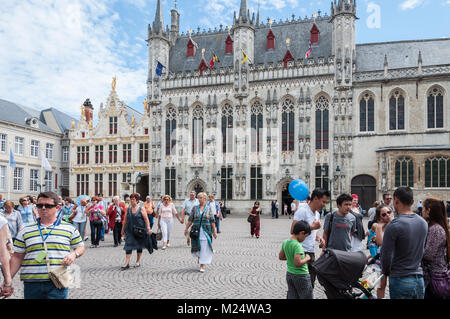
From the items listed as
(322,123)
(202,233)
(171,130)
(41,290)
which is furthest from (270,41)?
(41,290)

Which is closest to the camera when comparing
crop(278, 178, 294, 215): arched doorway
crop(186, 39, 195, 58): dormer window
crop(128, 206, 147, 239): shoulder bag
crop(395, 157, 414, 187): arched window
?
crop(128, 206, 147, 239): shoulder bag

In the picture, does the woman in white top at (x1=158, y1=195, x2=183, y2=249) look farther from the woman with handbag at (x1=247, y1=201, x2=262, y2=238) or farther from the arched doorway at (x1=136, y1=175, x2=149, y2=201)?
the arched doorway at (x1=136, y1=175, x2=149, y2=201)

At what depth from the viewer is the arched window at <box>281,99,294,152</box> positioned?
3597 cm

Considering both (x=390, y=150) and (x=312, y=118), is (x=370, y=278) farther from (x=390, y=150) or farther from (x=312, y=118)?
(x=312, y=118)

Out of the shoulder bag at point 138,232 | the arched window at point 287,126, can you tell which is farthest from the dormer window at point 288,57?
the shoulder bag at point 138,232

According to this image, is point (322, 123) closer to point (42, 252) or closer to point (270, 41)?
point (270, 41)

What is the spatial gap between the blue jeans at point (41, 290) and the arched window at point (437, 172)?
103 feet

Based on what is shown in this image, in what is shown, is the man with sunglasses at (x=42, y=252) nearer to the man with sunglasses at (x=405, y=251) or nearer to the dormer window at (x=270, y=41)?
the man with sunglasses at (x=405, y=251)

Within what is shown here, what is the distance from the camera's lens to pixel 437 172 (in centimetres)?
3070

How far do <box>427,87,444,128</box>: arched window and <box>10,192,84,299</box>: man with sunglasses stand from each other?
33586 mm

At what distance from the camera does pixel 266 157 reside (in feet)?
119

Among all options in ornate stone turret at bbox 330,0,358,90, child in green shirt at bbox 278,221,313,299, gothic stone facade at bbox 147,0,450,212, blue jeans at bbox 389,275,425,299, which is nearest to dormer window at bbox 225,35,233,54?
gothic stone facade at bbox 147,0,450,212
